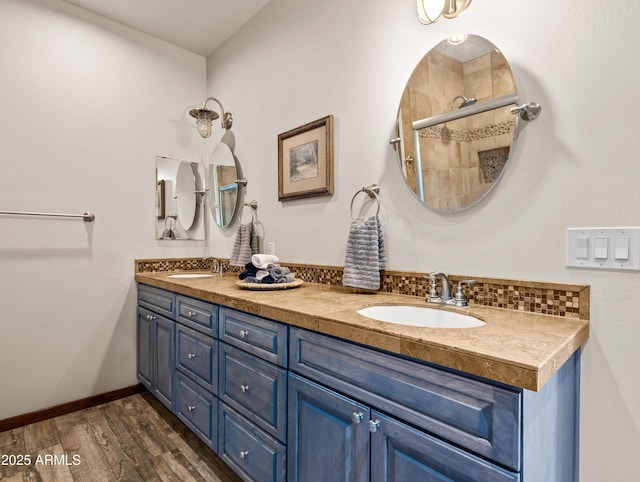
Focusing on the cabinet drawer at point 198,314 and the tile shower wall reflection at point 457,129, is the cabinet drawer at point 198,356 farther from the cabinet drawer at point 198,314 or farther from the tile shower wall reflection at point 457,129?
the tile shower wall reflection at point 457,129

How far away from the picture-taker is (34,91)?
83.0 inches

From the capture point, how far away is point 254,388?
1338 mm

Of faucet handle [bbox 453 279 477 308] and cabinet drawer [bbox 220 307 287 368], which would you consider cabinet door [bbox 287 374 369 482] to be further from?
faucet handle [bbox 453 279 477 308]

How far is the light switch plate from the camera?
941 mm

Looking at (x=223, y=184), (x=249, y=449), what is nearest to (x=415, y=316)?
(x=249, y=449)

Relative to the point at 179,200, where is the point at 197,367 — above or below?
below

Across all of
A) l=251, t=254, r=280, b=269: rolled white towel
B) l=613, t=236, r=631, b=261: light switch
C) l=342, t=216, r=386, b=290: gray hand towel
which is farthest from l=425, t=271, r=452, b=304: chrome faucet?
l=251, t=254, r=280, b=269: rolled white towel

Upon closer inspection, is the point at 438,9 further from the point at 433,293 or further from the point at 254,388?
the point at 254,388

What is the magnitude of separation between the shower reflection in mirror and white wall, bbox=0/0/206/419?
7 centimetres

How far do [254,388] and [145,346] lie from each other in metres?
1.35

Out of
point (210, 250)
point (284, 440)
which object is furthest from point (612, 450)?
point (210, 250)

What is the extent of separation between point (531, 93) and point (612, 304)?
700 mm

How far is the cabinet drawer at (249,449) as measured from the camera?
1.25 m

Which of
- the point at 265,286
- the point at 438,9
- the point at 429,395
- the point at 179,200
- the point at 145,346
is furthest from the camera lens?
the point at 179,200
